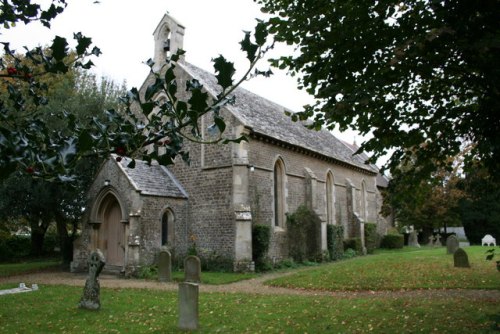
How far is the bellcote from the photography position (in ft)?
70.5

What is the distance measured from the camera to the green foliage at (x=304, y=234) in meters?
21.4

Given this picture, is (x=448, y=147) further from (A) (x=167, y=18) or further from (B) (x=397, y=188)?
(A) (x=167, y=18)

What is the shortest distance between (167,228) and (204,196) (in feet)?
7.15

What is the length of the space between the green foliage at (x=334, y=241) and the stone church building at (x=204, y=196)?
3.77 feet

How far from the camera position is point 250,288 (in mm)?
13914

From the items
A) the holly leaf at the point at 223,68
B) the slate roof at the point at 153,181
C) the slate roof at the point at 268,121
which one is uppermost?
the slate roof at the point at 268,121

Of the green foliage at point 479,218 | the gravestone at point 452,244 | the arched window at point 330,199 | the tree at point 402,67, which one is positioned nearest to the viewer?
the tree at point 402,67

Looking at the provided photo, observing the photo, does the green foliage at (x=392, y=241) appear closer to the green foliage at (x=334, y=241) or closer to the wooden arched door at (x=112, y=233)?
the green foliage at (x=334, y=241)

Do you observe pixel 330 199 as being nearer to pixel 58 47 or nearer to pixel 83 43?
pixel 83 43

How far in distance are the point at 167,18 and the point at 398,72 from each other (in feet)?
58.1

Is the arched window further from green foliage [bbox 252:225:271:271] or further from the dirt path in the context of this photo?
the dirt path

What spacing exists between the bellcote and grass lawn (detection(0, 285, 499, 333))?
1372cm

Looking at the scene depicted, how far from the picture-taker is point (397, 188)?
864cm

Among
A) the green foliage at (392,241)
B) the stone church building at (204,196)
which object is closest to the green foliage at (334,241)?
the stone church building at (204,196)
